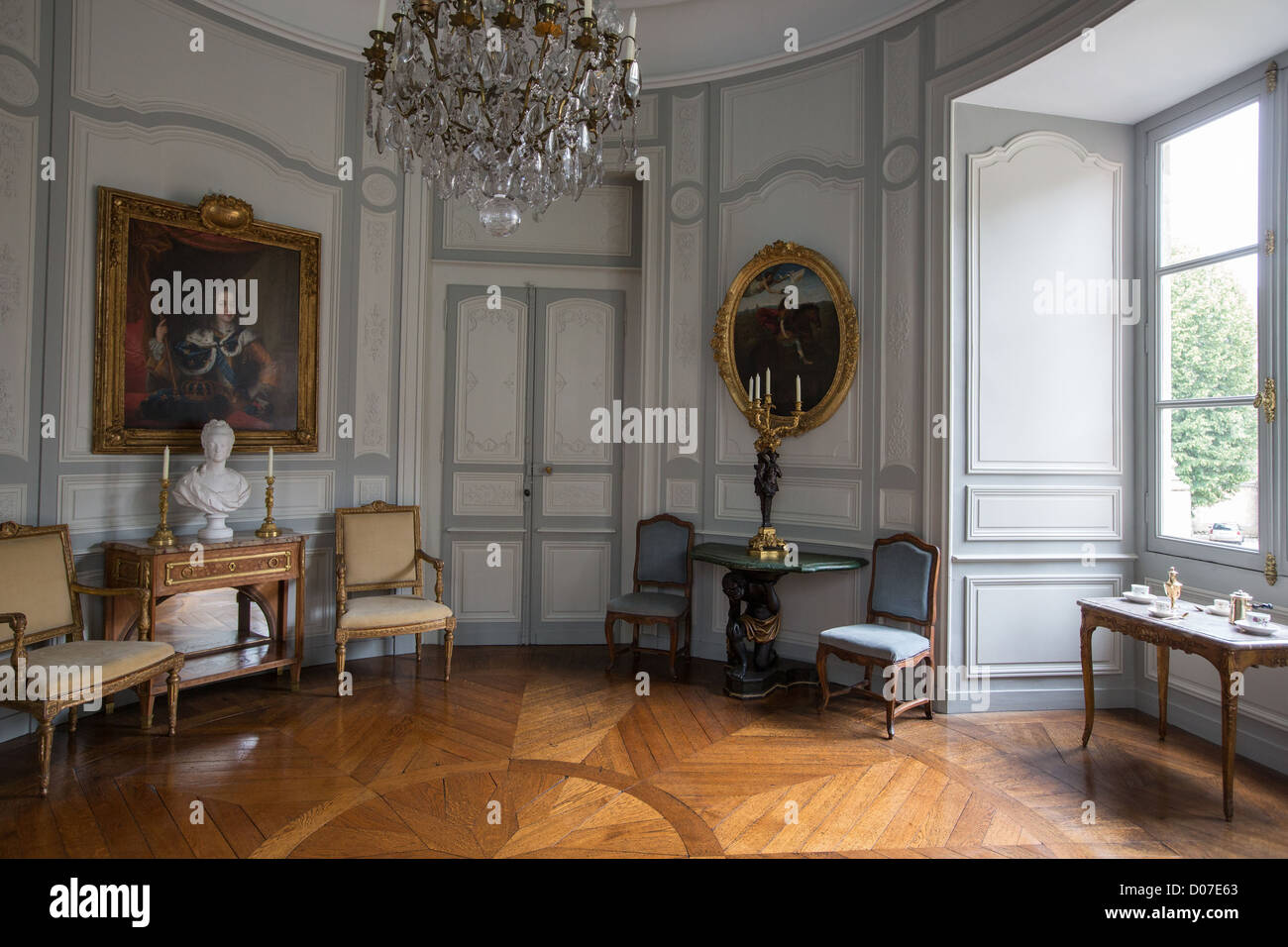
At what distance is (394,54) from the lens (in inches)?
120

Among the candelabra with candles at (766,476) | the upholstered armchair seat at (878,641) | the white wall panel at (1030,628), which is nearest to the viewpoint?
the upholstered armchair seat at (878,641)

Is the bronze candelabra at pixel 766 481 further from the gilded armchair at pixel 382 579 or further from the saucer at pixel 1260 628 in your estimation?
the saucer at pixel 1260 628

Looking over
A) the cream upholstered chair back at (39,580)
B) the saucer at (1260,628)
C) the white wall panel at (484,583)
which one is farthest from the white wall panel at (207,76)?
the saucer at (1260,628)

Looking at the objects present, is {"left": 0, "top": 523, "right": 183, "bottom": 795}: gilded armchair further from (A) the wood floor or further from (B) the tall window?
(B) the tall window

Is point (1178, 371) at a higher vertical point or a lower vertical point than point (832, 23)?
lower

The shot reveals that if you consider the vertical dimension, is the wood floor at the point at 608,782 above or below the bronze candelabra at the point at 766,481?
below

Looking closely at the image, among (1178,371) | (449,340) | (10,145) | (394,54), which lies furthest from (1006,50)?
(10,145)

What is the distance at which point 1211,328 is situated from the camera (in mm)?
4250

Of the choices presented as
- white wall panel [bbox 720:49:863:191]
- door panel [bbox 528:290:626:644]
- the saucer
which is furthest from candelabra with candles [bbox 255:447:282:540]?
the saucer

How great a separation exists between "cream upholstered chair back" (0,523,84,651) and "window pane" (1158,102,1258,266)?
6.11m

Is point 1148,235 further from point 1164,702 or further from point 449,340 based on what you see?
point 449,340

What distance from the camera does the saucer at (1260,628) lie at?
331 cm

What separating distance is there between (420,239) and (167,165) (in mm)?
1594

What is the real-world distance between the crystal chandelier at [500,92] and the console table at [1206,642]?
321 cm
